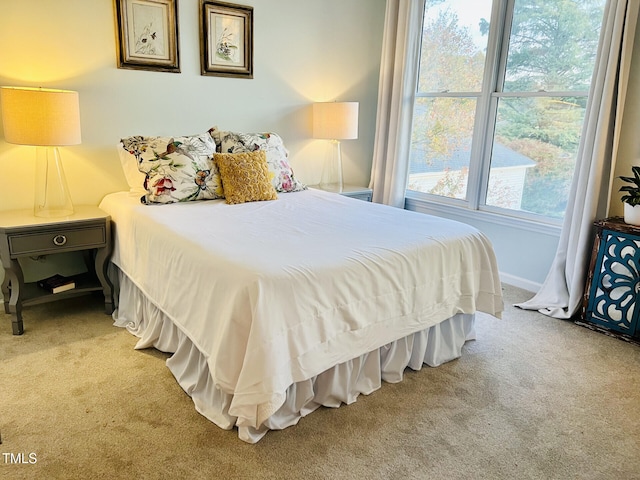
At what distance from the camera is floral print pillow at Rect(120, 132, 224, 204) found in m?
2.76

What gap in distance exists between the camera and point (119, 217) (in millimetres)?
2715

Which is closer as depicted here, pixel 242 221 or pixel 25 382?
pixel 25 382

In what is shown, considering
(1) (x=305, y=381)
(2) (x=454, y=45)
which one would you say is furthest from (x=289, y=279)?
(2) (x=454, y=45)

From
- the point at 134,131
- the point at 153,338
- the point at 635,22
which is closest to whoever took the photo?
the point at 153,338

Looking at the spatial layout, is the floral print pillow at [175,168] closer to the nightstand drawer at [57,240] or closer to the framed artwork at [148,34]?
the nightstand drawer at [57,240]

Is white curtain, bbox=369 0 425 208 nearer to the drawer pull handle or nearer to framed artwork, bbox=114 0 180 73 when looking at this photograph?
framed artwork, bbox=114 0 180 73

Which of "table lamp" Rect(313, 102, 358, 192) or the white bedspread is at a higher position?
"table lamp" Rect(313, 102, 358, 192)

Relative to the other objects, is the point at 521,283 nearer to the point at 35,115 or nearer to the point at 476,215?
the point at 476,215

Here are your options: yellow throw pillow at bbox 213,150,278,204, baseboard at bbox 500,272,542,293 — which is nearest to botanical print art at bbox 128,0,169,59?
yellow throw pillow at bbox 213,150,278,204

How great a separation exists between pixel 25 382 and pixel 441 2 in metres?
4.05

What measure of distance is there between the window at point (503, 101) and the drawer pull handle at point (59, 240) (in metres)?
2.97

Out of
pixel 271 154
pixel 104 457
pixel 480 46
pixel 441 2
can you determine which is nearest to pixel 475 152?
pixel 480 46

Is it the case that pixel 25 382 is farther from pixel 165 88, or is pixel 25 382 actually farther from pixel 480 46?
pixel 480 46

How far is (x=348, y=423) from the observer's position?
1.91 metres
